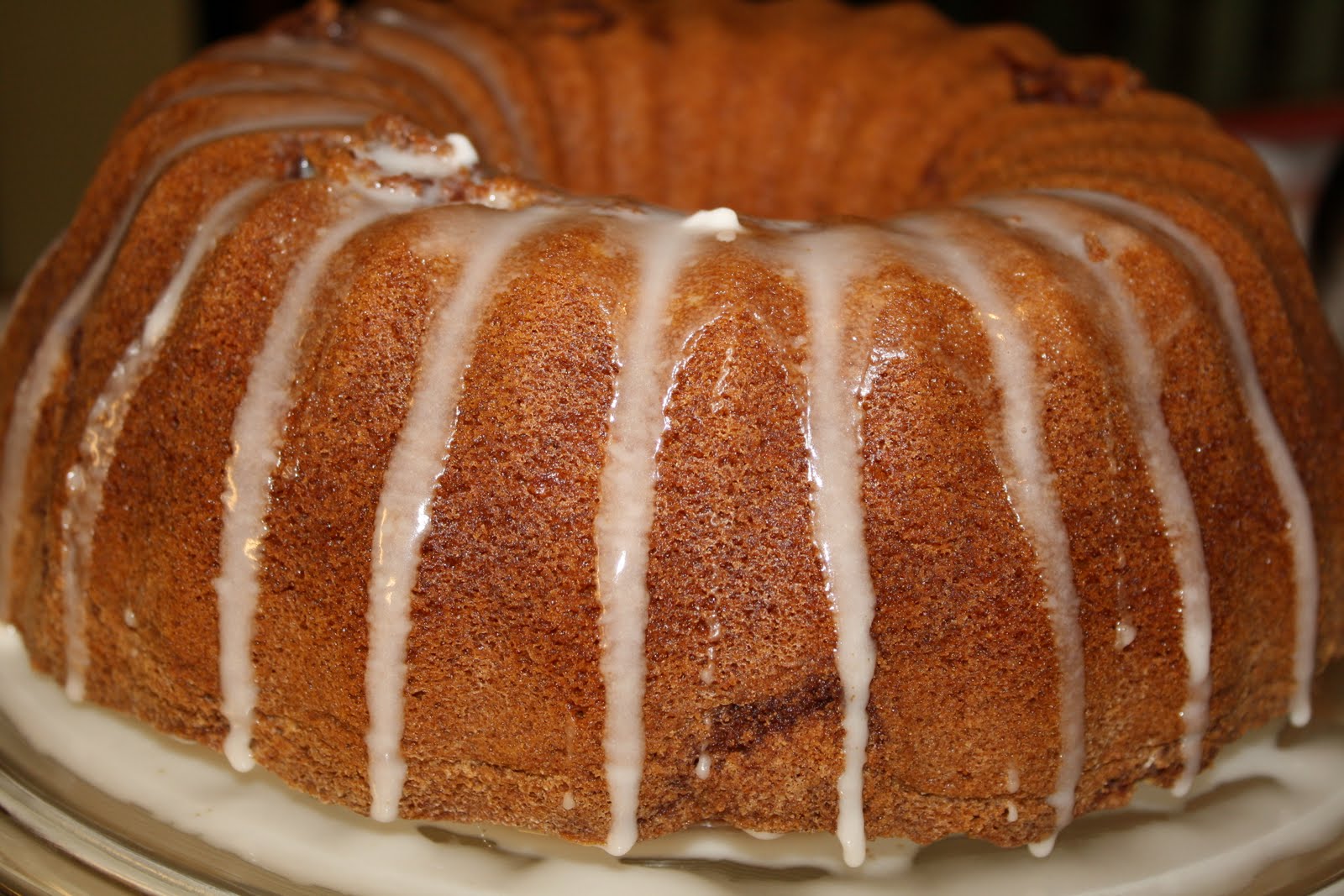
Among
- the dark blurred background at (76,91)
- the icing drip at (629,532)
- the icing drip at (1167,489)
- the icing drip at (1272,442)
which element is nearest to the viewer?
the icing drip at (629,532)

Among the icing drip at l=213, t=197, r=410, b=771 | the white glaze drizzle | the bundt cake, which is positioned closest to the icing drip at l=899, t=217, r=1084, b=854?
the bundt cake

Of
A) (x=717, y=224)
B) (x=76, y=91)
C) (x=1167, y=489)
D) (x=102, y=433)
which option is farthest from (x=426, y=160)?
(x=76, y=91)

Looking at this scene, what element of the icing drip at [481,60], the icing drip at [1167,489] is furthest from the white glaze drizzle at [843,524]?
the icing drip at [481,60]

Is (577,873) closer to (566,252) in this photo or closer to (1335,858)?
(566,252)

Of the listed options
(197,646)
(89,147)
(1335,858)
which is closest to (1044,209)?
(1335,858)

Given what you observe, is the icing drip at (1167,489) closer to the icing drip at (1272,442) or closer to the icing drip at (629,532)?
the icing drip at (1272,442)

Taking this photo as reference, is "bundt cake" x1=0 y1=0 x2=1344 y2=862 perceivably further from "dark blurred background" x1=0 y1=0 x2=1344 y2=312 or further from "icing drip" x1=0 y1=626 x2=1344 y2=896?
"dark blurred background" x1=0 y1=0 x2=1344 y2=312

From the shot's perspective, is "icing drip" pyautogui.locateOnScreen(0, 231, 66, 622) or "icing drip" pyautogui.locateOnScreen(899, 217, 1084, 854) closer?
"icing drip" pyautogui.locateOnScreen(899, 217, 1084, 854)
